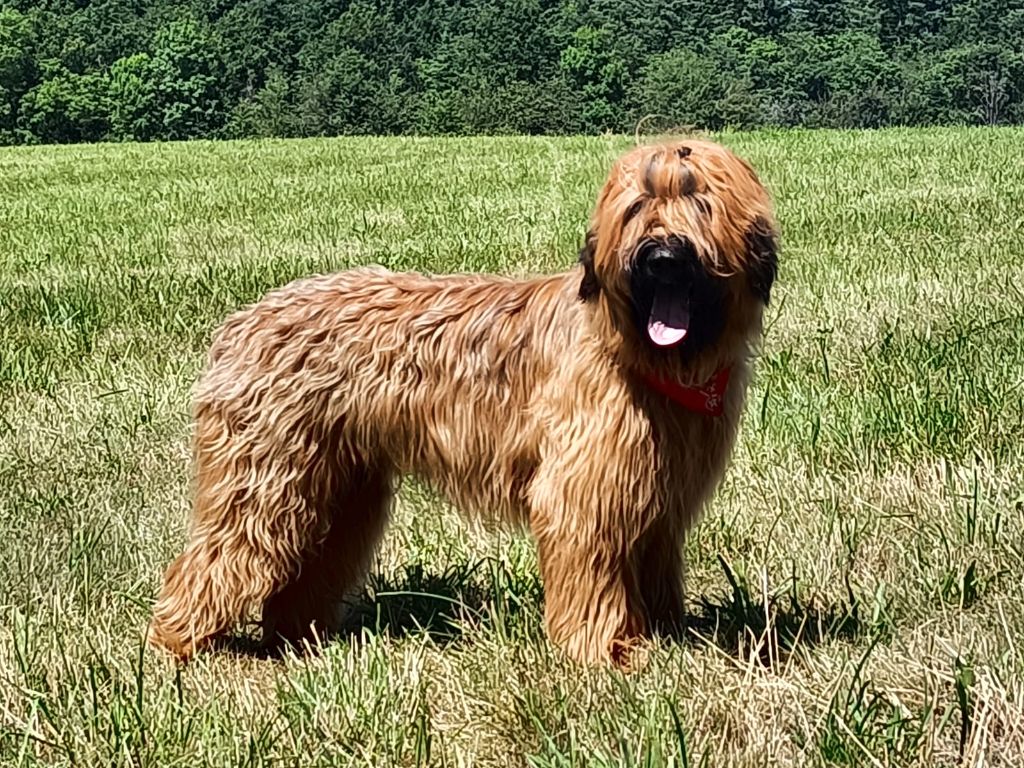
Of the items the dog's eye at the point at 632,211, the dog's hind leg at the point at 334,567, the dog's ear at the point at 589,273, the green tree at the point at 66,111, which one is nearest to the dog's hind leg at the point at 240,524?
the dog's hind leg at the point at 334,567

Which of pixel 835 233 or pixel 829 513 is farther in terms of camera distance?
pixel 835 233

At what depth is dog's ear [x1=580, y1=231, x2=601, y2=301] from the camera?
3.47 metres

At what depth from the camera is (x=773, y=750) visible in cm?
295

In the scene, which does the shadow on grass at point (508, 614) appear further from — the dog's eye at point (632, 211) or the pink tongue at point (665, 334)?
the dog's eye at point (632, 211)

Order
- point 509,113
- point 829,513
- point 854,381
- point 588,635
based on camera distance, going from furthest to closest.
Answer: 1. point 509,113
2. point 854,381
3. point 829,513
4. point 588,635

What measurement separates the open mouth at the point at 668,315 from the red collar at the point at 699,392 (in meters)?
0.18

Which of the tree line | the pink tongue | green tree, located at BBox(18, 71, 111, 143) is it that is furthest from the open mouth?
green tree, located at BBox(18, 71, 111, 143)

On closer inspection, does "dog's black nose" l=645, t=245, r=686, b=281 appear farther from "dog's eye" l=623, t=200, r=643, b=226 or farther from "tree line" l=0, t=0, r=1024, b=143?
"tree line" l=0, t=0, r=1024, b=143

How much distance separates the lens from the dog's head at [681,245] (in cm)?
327

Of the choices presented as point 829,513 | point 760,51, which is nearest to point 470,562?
point 829,513

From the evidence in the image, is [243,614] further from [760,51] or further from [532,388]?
[760,51]

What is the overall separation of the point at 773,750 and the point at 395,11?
105 metres

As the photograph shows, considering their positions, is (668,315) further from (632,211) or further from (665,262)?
(632,211)

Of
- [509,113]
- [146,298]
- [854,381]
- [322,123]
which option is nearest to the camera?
[854,381]
